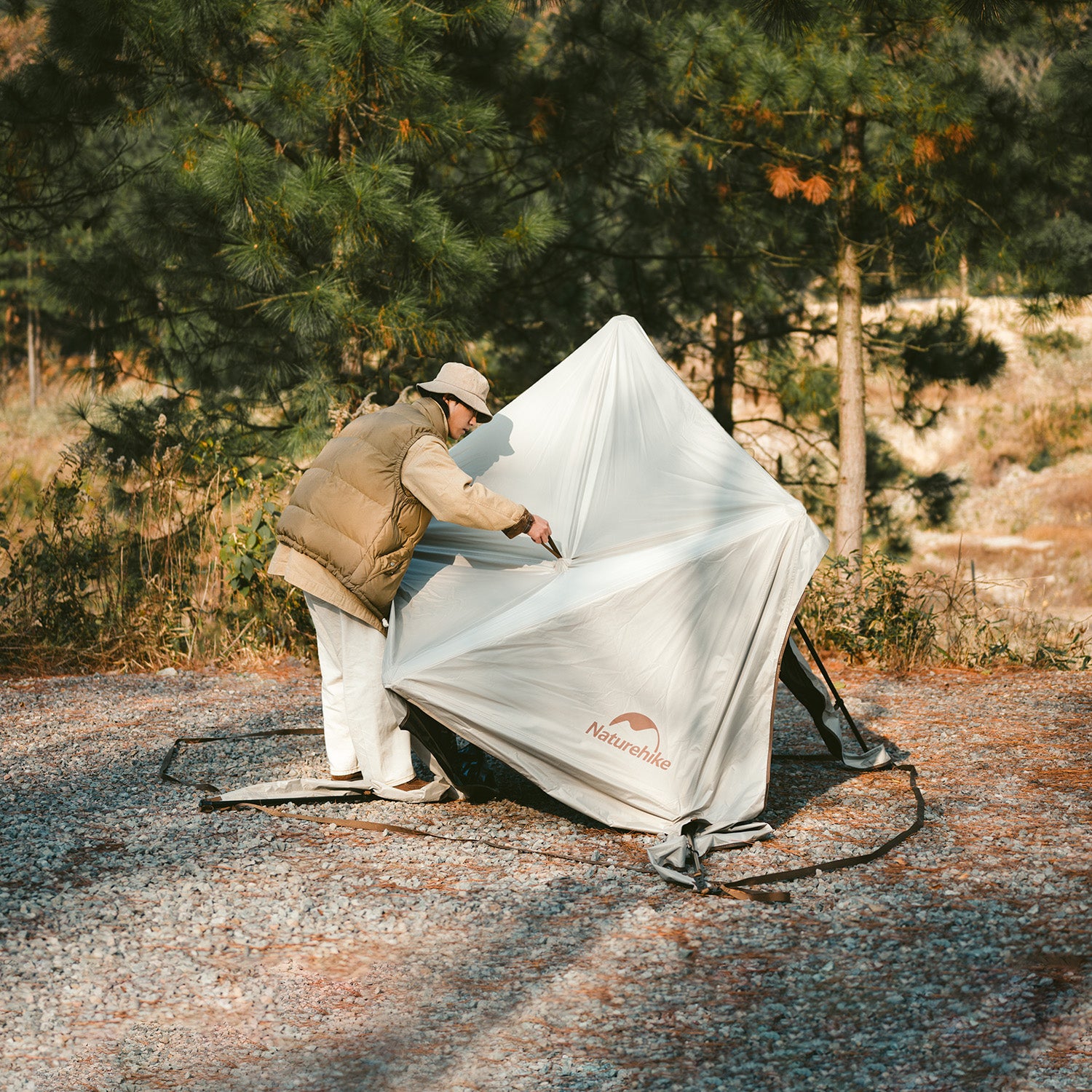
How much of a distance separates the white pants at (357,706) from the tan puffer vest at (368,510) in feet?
0.61

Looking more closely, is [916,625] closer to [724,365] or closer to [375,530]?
[375,530]

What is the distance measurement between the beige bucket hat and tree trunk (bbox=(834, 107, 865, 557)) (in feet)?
18.3

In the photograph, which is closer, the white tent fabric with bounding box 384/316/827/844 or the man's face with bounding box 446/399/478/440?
the white tent fabric with bounding box 384/316/827/844

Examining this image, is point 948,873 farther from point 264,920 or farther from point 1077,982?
point 264,920

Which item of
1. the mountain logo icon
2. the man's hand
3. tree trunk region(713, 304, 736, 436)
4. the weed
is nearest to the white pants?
the man's hand

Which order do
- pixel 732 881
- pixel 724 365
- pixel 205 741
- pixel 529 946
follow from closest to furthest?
pixel 529 946 < pixel 732 881 < pixel 205 741 < pixel 724 365

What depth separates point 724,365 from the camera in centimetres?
1140

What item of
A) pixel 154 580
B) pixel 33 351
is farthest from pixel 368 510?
pixel 33 351

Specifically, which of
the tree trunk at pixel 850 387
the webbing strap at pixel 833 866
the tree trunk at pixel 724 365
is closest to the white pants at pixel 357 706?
the webbing strap at pixel 833 866

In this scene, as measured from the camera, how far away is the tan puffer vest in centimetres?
427

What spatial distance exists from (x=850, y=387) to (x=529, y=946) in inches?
294

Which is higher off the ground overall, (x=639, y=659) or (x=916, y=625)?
(x=639, y=659)

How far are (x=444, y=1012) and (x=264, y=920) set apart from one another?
77 centimetres

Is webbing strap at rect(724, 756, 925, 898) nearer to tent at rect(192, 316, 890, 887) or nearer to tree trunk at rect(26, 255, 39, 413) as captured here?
tent at rect(192, 316, 890, 887)
